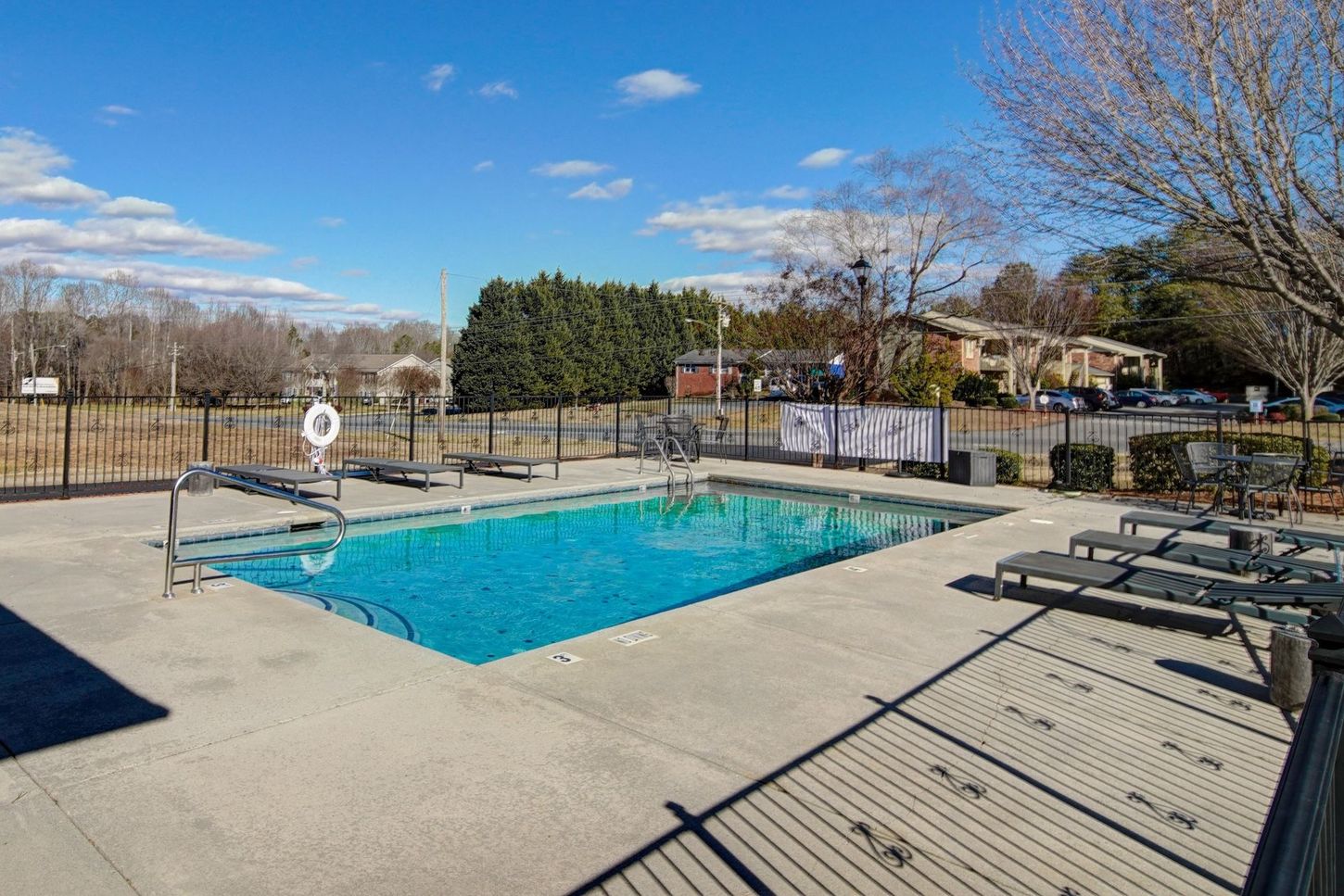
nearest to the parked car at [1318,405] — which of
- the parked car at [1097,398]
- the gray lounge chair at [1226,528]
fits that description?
the parked car at [1097,398]

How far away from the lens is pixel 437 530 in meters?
11.2

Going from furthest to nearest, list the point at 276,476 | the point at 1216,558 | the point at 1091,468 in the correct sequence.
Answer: the point at 1091,468 < the point at 276,476 < the point at 1216,558

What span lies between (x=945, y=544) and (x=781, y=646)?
4.32m

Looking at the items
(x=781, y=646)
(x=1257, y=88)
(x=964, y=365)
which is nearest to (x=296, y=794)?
(x=781, y=646)

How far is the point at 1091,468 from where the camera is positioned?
45.0 ft

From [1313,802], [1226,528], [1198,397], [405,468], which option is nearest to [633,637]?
[1313,802]

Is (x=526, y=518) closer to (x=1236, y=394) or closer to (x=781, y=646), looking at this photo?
(x=781, y=646)

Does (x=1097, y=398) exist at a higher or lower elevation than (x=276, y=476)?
higher

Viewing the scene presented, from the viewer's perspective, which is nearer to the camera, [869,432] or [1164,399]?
[869,432]

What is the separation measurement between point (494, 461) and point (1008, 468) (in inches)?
355

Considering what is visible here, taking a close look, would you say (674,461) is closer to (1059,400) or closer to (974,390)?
(974,390)

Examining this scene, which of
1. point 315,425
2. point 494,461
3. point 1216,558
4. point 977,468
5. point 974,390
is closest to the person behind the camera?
point 1216,558

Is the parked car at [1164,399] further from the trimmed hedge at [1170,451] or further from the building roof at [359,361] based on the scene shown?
the building roof at [359,361]

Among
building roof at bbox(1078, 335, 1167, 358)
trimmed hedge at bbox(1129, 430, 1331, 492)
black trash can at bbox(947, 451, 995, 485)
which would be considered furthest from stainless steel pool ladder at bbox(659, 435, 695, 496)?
building roof at bbox(1078, 335, 1167, 358)
